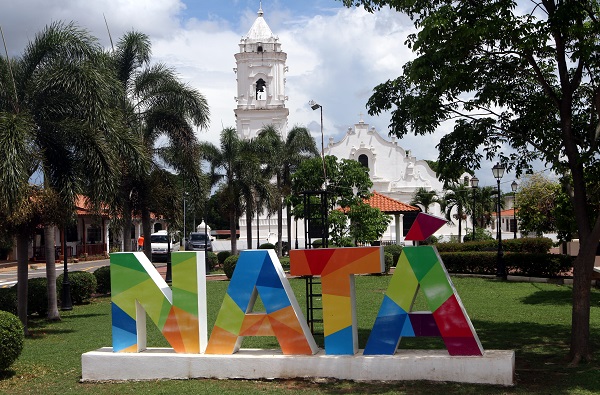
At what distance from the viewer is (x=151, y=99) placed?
78.8 ft

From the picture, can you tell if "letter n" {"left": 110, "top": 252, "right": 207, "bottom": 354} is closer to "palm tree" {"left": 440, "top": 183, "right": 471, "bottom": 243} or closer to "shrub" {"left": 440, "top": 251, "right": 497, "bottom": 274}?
"shrub" {"left": 440, "top": 251, "right": 497, "bottom": 274}

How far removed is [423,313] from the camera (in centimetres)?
1034

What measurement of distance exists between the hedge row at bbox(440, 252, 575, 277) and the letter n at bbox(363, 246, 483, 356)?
16.2 metres

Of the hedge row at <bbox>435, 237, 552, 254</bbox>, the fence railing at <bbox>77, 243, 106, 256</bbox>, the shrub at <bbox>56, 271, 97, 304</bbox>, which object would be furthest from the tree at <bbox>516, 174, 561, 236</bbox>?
the fence railing at <bbox>77, 243, 106, 256</bbox>

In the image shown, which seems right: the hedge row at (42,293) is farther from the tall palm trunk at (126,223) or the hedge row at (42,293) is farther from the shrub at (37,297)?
the tall palm trunk at (126,223)

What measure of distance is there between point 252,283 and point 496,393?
3655 mm

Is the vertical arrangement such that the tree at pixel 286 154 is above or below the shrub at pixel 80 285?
above

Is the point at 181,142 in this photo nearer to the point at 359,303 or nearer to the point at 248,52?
the point at 359,303

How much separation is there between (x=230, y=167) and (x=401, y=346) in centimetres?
2578

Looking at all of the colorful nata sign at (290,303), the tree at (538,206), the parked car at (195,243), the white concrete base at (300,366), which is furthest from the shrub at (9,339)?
the parked car at (195,243)

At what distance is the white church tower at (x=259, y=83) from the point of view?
63188 millimetres

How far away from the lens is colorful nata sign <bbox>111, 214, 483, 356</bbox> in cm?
1023

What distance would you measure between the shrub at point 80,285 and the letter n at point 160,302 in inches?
425

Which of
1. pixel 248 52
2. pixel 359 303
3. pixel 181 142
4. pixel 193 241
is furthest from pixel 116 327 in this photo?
pixel 248 52
